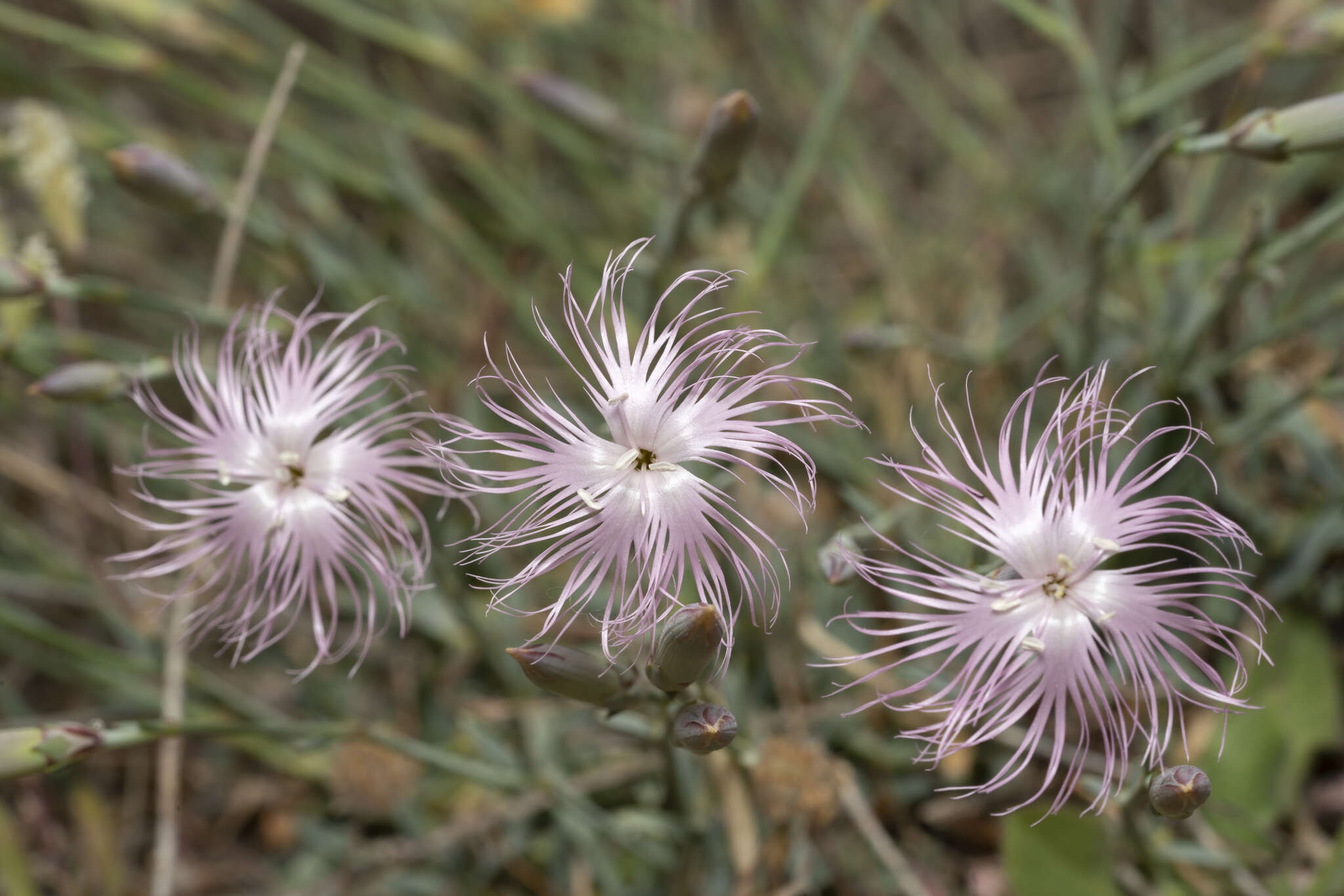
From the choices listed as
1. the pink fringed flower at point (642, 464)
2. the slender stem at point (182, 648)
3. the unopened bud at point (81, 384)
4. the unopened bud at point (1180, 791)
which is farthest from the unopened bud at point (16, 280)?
the unopened bud at point (1180, 791)

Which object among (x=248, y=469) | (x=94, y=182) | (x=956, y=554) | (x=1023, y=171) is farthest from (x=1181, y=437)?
(x=94, y=182)

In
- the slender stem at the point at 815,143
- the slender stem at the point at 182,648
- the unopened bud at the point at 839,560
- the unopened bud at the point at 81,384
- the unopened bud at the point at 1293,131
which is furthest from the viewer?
the slender stem at the point at 815,143

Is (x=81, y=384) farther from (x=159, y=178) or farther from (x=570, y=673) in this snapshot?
(x=570, y=673)

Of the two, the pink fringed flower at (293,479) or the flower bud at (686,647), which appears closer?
the flower bud at (686,647)

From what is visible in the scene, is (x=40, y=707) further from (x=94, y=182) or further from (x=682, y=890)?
(x=682, y=890)

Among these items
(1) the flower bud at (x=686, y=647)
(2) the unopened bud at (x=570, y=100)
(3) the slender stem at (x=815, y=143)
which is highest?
(2) the unopened bud at (x=570, y=100)

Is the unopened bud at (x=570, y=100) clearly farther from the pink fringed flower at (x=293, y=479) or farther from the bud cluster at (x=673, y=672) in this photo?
the bud cluster at (x=673, y=672)
